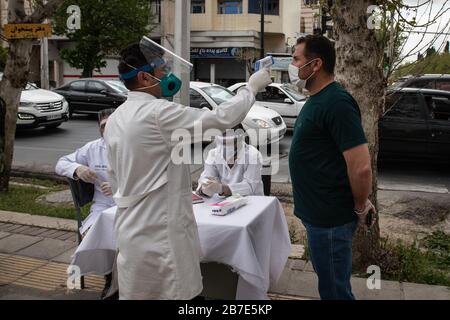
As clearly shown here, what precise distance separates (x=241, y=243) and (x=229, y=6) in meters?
31.1

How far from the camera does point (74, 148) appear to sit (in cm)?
1226

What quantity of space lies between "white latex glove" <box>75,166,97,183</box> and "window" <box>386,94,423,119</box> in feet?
22.4

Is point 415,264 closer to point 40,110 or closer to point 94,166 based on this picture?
point 94,166

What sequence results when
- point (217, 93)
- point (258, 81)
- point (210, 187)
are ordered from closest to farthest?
A: point (258, 81)
point (210, 187)
point (217, 93)

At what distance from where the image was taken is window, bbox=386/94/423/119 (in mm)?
9555

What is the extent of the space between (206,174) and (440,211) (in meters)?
3.77

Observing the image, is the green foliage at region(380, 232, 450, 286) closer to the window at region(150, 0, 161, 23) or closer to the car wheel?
the car wheel

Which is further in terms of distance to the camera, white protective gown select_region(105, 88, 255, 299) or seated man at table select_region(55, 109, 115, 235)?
seated man at table select_region(55, 109, 115, 235)

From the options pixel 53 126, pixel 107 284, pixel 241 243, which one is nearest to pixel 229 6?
pixel 53 126

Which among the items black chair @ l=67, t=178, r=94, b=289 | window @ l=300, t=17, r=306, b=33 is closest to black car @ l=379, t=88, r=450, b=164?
black chair @ l=67, t=178, r=94, b=289

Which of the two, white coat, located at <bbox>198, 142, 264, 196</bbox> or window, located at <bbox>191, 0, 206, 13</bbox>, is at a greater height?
window, located at <bbox>191, 0, 206, 13</bbox>

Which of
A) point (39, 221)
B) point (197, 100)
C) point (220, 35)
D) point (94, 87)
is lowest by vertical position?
point (39, 221)

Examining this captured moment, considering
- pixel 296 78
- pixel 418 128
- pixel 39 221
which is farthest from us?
pixel 418 128

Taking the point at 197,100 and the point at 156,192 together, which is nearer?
the point at 156,192
